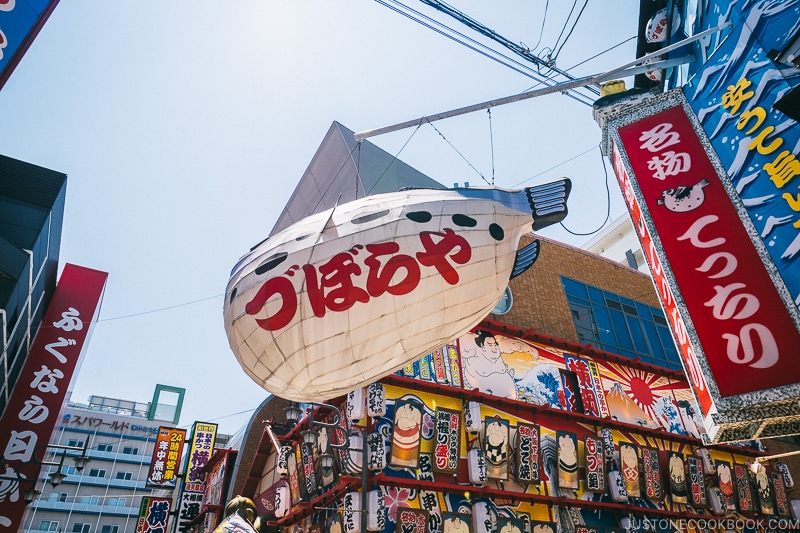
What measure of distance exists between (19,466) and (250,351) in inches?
540

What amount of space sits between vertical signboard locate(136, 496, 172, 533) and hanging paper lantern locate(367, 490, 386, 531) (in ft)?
55.8

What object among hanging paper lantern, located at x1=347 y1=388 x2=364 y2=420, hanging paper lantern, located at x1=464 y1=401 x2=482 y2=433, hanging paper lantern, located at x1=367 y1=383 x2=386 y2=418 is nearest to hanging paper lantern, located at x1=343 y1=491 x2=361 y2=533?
hanging paper lantern, located at x1=347 y1=388 x2=364 y2=420

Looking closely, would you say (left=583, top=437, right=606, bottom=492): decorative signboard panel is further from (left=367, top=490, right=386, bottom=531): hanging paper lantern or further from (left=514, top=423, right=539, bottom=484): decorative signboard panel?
(left=367, top=490, right=386, bottom=531): hanging paper lantern

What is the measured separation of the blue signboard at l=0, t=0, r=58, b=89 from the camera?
7577 mm

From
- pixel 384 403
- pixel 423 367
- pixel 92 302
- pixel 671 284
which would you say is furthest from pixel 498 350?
pixel 92 302

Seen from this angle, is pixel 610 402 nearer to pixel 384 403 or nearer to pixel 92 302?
pixel 384 403

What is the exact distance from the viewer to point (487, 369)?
16750 millimetres

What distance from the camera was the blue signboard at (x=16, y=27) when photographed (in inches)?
298

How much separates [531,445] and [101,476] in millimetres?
72902

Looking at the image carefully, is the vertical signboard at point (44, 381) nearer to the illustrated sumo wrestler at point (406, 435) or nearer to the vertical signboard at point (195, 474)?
the vertical signboard at point (195, 474)

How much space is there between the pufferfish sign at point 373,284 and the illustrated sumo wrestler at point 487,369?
10.3 metres

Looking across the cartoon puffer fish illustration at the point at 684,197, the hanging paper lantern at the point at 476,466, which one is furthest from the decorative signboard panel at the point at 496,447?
the cartoon puffer fish illustration at the point at 684,197

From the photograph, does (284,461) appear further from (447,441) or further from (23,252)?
(23,252)

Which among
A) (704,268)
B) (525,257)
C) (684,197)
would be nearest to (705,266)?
(704,268)
